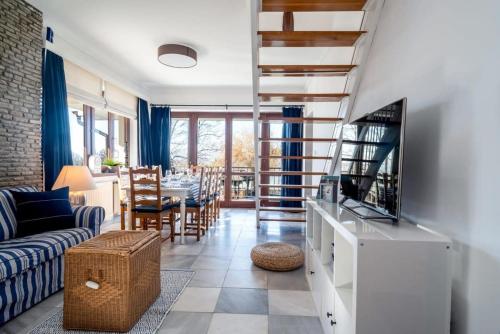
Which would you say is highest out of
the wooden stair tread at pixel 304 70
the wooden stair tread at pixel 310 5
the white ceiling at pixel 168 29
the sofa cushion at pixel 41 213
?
the white ceiling at pixel 168 29

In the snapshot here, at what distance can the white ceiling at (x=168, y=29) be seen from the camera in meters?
3.00

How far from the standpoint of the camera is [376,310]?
3.61 ft

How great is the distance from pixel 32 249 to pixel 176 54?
2.94 m

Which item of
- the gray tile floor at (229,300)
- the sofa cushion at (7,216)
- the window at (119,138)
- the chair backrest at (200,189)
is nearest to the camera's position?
the gray tile floor at (229,300)

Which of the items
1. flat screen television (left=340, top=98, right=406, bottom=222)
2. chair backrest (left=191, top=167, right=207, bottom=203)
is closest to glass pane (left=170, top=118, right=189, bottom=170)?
chair backrest (left=191, top=167, right=207, bottom=203)

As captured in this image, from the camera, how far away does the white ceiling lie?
3.00 metres

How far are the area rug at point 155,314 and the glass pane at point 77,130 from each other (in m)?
2.73

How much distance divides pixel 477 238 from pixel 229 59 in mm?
4098

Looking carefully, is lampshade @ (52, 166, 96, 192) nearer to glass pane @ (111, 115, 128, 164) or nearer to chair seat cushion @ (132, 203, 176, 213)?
chair seat cushion @ (132, 203, 176, 213)

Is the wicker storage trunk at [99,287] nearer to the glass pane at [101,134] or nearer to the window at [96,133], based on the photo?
the window at [96,133]

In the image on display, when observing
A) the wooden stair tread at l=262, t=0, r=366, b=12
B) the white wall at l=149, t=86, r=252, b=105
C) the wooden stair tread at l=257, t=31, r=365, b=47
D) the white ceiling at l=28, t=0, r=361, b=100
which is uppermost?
the white ceiling at l=28, t=0, r=361, b=100

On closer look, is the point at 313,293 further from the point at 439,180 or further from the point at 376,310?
the point at 439,180

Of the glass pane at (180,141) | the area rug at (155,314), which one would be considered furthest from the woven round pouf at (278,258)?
the glass pane at (180,141)

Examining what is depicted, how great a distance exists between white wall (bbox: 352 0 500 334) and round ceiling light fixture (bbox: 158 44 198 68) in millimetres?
2980
